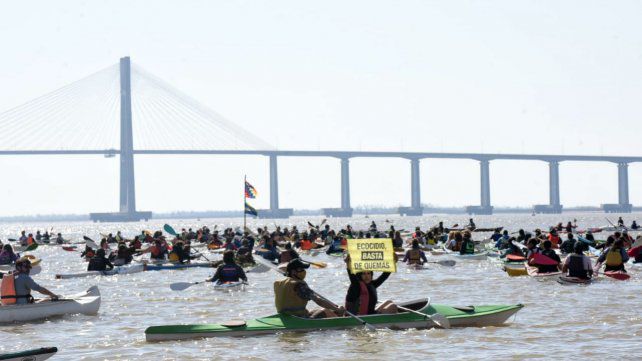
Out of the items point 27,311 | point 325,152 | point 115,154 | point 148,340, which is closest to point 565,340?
point 148,340

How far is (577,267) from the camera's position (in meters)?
19.3

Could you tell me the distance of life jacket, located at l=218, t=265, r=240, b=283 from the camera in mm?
19609

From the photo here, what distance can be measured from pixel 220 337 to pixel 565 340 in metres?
4.72

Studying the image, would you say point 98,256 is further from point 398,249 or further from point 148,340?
point 148,340

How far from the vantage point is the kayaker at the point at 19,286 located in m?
14.8

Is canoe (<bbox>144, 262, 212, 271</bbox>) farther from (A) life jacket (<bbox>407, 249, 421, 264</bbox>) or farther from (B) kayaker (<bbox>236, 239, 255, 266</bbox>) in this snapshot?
(A) life jacket (<bbox>407, 249, 421, 264</bbox>)

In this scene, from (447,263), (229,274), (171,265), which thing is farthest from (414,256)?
(229,274)

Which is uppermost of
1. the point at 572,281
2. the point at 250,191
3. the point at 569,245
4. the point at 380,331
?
the point at 250,191

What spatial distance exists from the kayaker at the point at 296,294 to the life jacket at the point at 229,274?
21.3 feet

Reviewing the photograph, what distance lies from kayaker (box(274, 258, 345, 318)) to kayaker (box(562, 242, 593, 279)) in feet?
25.1

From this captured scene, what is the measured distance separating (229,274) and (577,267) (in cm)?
707

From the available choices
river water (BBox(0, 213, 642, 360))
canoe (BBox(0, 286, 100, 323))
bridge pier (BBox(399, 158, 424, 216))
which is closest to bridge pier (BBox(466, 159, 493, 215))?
bridge pier (BBox(399, 158, 424, 216))

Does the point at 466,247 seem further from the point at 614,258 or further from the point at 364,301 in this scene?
the point at 364,301

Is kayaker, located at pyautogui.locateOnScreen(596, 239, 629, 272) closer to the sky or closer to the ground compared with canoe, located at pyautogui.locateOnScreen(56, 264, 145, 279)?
closer to the sky
